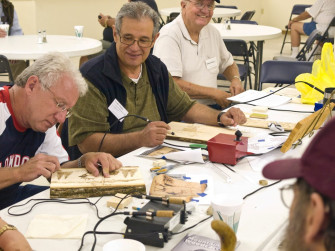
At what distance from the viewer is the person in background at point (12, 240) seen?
4.45ft

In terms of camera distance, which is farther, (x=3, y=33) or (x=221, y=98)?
(x=3, y=33)

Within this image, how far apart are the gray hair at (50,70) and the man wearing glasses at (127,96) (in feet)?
1.44

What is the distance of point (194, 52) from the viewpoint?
3516 millimetres

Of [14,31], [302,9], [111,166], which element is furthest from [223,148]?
[302,9]

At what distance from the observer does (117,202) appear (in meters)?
1.64

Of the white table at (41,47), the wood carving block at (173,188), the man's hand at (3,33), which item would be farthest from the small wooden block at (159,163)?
the man's hand at (3,33)

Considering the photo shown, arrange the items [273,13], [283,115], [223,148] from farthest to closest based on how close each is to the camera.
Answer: [273,13] → [283,115] → [223,148]

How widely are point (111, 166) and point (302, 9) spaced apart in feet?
31.1

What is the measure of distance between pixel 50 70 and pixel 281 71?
8.12ft

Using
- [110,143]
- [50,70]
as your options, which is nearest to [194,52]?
[110,143]

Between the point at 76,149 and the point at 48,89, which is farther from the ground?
the point at 48,89

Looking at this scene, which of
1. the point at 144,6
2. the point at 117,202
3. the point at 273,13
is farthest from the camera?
the point at 273,13

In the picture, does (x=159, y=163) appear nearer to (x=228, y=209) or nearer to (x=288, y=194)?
(x=228, y=209)

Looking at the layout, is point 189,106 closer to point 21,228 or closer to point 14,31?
point 21,228
